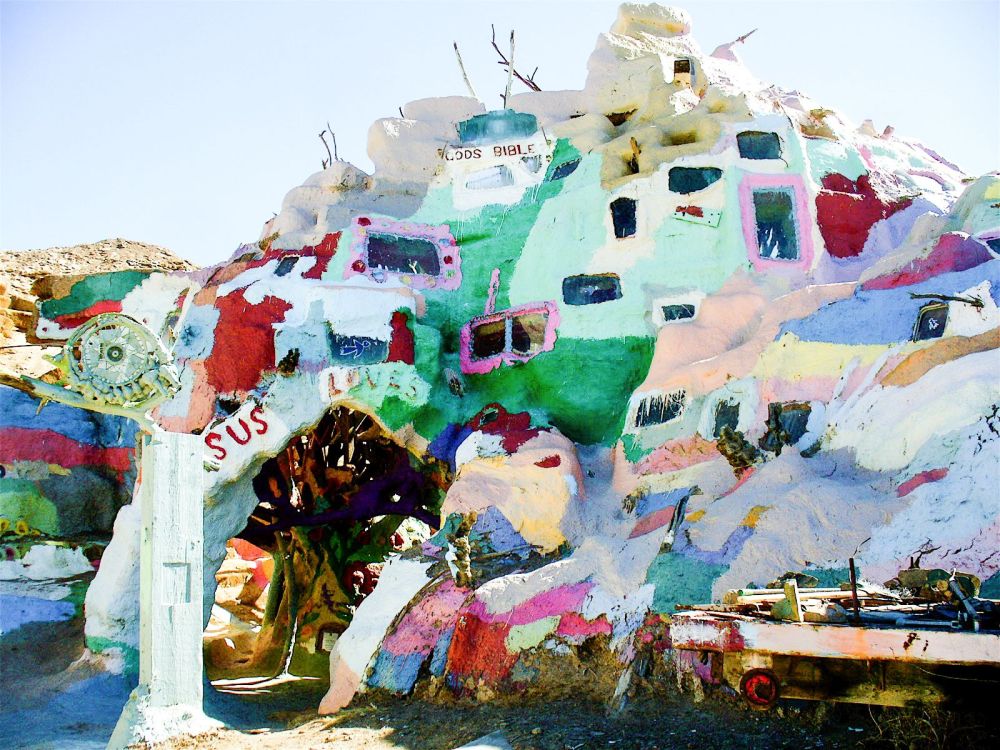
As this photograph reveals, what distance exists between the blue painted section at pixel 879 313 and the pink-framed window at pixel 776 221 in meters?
2.88

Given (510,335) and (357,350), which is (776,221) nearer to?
(510,335)

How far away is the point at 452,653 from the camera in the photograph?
1284 cm

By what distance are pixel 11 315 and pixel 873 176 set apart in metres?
15.7

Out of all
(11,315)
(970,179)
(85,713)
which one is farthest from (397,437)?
(970,179)

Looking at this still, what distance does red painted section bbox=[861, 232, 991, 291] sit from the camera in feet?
42.8

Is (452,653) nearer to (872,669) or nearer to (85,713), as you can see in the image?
(85,713)

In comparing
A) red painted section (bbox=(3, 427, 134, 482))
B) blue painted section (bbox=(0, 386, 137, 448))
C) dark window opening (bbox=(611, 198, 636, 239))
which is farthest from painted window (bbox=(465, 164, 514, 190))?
red painted section (bbox=(3, 427, 134, 482))

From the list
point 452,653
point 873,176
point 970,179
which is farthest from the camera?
point 970,179

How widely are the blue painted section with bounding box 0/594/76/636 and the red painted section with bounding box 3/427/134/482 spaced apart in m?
2.20

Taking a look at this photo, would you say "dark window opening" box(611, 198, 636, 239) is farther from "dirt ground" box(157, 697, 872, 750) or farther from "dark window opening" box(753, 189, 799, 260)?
"dirt ground" box(157, 697, 872, 750)

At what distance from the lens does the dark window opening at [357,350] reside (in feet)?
53.8

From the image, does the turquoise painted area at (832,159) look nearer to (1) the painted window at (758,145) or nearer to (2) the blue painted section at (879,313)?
(1) the painted window at (758,145)

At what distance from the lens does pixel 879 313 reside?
13.3 metres

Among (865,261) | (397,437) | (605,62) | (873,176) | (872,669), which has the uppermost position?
(605,62)
